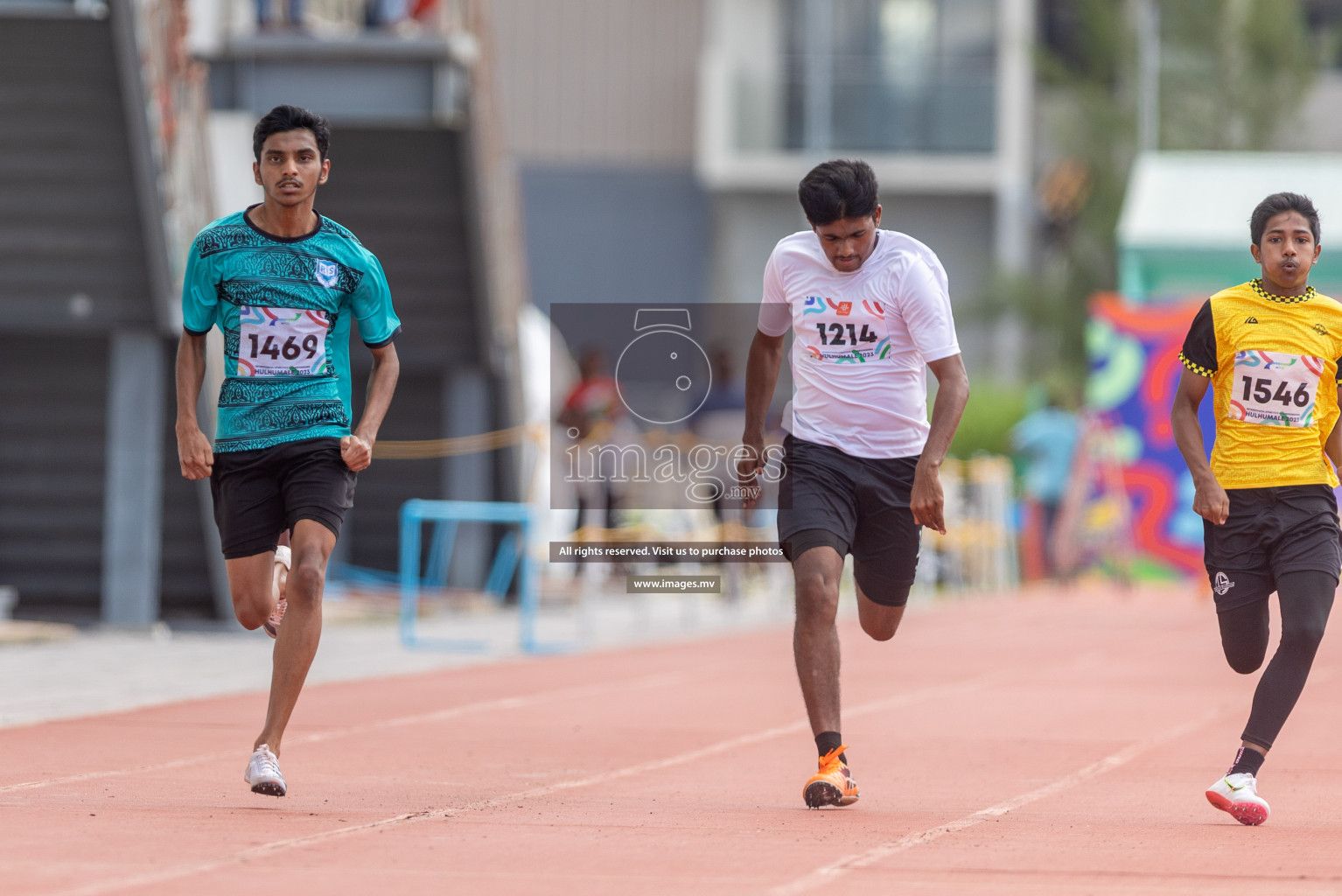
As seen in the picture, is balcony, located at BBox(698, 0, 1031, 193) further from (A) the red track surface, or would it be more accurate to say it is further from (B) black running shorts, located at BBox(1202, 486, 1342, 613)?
(B) black running shorts, located at BBox(1202, 486, 1342, 613)

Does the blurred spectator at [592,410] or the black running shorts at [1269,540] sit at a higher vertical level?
the black running shorts at [1269,540]

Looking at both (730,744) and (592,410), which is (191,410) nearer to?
(730,744)

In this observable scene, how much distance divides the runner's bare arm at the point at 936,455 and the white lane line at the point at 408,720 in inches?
114

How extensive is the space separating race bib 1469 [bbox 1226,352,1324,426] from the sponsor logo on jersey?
114 inches

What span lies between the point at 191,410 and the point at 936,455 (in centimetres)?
238

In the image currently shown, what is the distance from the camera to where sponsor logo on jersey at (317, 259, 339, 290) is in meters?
6.93

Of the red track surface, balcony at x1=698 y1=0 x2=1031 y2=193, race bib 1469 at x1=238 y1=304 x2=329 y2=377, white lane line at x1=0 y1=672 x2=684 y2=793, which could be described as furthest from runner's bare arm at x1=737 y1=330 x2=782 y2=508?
balcony at x1=698 y1=0 x2=1031 y2=193

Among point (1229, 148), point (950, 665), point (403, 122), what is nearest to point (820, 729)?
point (950, 665)

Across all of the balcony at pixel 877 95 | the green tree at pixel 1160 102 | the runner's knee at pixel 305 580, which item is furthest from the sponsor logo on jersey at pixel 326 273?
the balcony at pixel 877 95

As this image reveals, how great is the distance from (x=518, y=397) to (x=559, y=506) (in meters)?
1.40

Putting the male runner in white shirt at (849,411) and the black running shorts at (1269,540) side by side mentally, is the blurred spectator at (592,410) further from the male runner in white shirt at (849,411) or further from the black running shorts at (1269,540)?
the black running shorts at (1269,540)

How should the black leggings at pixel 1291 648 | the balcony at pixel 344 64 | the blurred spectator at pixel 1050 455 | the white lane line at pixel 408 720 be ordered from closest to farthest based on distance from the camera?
the black leggings at pixel 1291 648, the white lane line at pixel 408 720, the balcony at pixel 344 64, the blurred spectator at pixel 1050 455

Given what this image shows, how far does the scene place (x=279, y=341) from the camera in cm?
693

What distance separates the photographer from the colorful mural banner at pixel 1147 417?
24234 millimetres
